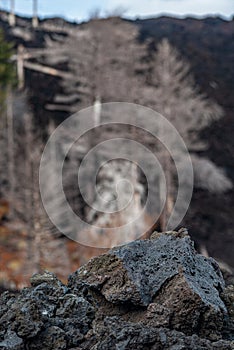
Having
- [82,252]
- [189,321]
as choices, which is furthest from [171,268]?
[82,252]

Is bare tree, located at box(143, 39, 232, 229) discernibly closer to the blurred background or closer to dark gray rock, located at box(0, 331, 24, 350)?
the blurred background

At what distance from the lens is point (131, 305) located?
2.34 metres

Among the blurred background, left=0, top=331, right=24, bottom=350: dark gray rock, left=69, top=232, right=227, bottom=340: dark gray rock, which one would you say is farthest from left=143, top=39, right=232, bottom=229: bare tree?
left=0, top=331, right=24, bottom=350: dark gray rock

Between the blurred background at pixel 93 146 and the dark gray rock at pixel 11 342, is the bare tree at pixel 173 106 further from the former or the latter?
the dark gray rock at pixel 11 342

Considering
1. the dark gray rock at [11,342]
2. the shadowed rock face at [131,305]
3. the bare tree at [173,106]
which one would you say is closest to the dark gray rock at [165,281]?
the shadowed rock face at [131,305]

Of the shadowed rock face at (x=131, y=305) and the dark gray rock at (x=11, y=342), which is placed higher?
the shadowed rock face at (x=131, y=305)

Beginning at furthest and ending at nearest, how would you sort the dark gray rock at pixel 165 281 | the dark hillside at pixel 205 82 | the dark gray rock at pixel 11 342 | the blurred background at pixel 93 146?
the dark hillside at pixel 205 82
the blurred background at pixel 93 146
the dark gray rock at pixel 165 281
the dark gray rock at pixel 11 342

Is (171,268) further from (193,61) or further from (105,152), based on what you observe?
(193,61)

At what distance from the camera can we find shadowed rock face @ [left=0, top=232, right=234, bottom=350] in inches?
79.3

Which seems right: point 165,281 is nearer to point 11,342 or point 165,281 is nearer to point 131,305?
point 131,305

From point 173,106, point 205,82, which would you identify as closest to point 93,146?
point 173,106

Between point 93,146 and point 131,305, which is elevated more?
point 93,146

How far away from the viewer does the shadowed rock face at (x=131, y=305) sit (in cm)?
201

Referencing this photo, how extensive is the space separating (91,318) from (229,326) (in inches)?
23.7
